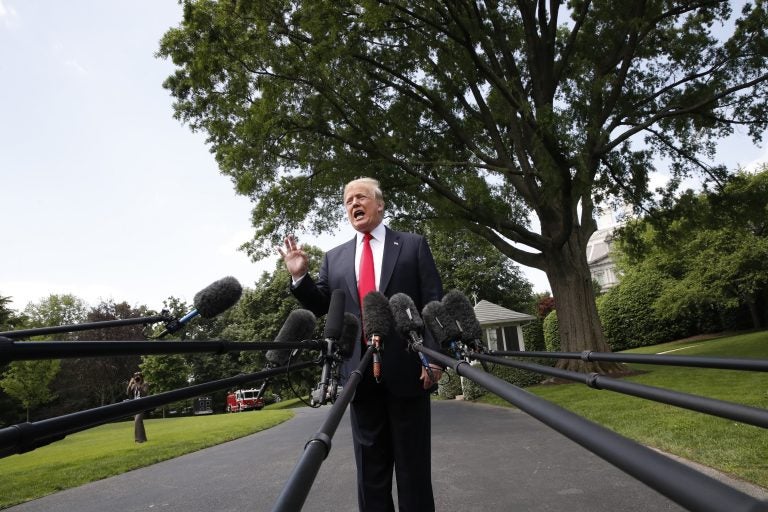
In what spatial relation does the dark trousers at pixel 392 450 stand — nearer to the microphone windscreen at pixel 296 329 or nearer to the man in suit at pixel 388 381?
the man in suit at pixel 388 381

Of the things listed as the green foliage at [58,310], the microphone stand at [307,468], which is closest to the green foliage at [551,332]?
the microphone stand at [307,468]

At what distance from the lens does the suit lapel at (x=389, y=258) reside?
9.46 ft

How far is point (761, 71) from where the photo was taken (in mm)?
13305

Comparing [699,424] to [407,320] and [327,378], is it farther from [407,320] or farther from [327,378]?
[327,378]

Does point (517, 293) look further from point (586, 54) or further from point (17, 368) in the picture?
point (17, 368)

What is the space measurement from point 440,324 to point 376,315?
0.34 meters

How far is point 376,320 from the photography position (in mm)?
2426

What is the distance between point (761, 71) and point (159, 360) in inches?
1096

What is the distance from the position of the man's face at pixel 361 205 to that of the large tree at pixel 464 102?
29.0 feet

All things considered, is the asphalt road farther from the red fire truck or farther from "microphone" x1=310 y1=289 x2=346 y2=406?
the red fire truck

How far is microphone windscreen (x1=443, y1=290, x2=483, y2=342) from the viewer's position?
2465 millimetres

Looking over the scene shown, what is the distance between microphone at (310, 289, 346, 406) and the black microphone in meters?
0.57

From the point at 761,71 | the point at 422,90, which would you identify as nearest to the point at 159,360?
the point at 422,90

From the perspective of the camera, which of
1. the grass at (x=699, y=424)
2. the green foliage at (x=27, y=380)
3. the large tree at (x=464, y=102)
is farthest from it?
the green foliage at (x=27, y=380)
